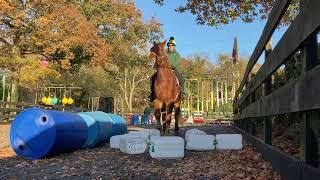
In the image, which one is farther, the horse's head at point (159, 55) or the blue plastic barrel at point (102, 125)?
the horse's head at point (159, 55)

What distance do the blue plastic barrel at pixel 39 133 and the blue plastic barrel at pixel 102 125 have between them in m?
2.06

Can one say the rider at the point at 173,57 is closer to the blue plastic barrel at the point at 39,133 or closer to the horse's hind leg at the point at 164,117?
the horse's hind leg at the point at 164,117

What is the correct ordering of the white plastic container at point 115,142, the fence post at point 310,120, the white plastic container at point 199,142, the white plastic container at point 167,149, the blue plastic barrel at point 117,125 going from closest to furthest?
the fence post at point 310,120
the white plastic container at point 167,149
the white plastic container at point 199,142
the white plastic container at point 115,142
the blue plastic barrel at point 117,125

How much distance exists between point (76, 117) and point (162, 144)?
2707 millimetres

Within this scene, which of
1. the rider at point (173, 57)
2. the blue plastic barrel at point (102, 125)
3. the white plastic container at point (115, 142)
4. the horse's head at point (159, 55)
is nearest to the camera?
the white plastic container at point (115, 142)

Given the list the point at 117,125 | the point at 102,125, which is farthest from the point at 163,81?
the point at 117,125

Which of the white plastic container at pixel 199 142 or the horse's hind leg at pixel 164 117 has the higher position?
the horse's hind leg at pixel 164 117

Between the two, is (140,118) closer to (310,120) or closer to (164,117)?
(164,117)

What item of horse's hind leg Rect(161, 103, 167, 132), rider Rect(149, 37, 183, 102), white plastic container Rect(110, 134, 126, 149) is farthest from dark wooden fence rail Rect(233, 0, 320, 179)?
rider Rect(149, 37, 183, 102)

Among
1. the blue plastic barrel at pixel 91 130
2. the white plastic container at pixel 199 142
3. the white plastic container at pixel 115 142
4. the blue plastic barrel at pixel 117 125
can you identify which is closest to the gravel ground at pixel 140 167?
the white plastic container at pixel 199 142

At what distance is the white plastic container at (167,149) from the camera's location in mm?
7855

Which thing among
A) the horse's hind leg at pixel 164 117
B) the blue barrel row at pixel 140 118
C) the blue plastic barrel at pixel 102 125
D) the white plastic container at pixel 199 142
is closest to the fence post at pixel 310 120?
the white plastic container at pixel 199 142

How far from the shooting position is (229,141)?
8.96 metres

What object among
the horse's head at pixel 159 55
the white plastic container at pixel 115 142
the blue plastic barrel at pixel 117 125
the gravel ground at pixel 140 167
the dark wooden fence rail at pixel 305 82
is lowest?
the gravel ground at pixel 140 167
